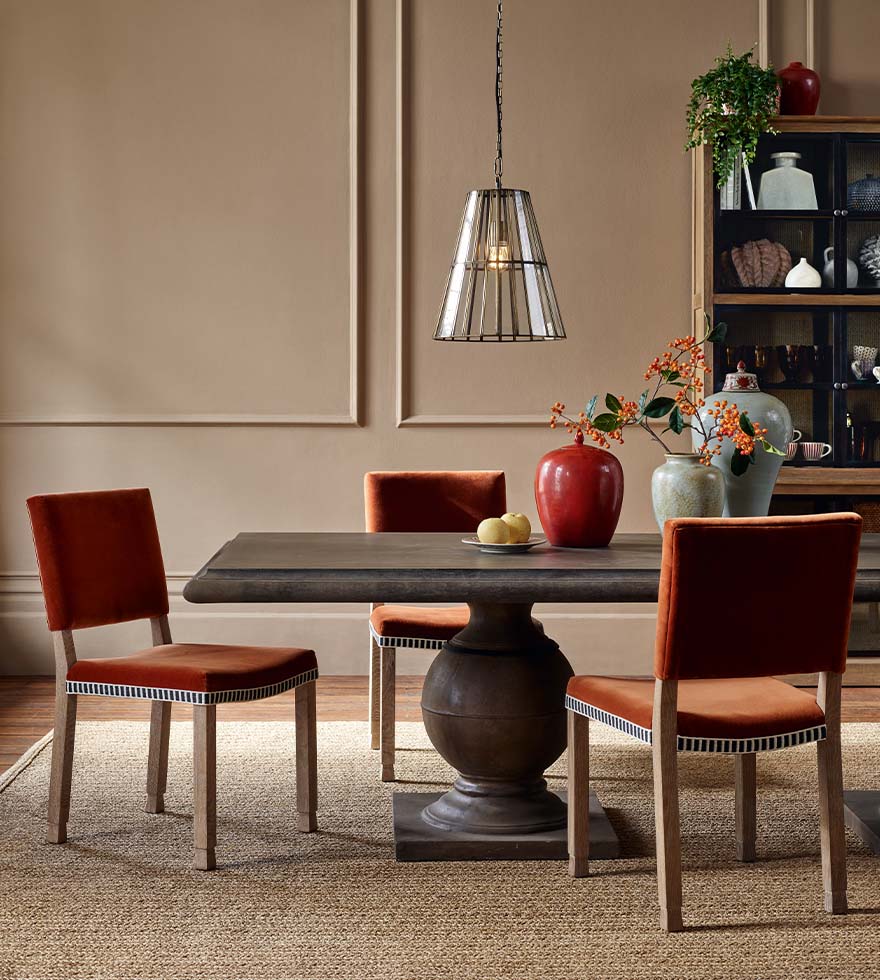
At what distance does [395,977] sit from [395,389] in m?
2.84

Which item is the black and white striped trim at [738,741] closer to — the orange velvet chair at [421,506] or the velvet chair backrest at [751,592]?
the velvet chair backrest at [751,592]

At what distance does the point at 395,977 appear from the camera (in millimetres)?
2051

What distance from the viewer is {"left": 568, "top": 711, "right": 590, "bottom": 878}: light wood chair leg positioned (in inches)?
98.1

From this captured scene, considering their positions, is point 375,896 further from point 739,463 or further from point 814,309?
point 814,309

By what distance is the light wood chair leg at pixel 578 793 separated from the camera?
8.18 feet

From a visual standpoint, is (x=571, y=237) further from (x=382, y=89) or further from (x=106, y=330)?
(x=106, y=330)

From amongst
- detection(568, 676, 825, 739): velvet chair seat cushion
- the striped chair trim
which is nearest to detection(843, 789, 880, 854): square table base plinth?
detection(568, 676, 825, 739): velvet chair seat cushion

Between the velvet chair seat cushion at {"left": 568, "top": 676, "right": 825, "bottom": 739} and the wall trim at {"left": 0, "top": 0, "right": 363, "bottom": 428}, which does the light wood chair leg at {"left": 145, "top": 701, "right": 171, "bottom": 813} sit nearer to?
the velvet chair seat cushion at {"left": 568, "top": 676, "right": 825, "bottom": 739}

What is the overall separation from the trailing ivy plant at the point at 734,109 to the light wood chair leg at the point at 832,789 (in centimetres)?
249

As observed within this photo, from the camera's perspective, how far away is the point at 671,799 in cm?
221

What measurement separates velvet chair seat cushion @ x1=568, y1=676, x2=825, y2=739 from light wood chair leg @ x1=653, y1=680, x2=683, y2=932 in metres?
0.04

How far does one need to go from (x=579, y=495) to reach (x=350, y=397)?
1983mm

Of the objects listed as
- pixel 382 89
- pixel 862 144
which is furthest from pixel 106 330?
pixel 862 144

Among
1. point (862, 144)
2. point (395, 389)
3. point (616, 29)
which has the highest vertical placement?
point (616, 29)
